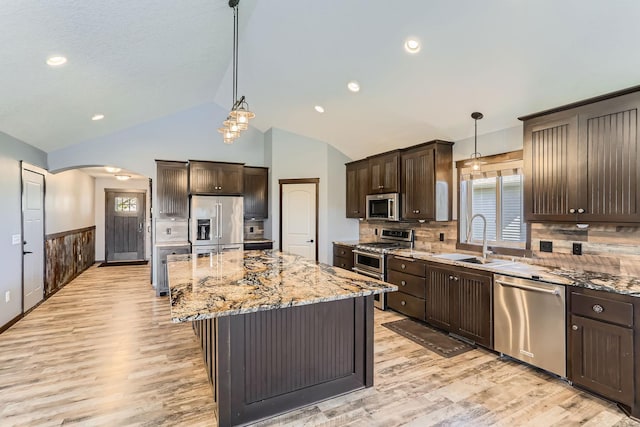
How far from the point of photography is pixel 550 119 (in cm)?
298

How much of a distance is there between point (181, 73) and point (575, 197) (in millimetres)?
4569

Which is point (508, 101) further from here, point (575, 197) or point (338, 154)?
point (338, 154)

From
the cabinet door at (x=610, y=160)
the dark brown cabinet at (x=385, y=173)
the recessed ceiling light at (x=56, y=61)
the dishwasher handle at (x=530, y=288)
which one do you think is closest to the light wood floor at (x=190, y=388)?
the dishwasher handle at (x=530, y=288)

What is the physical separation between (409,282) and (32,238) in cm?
547

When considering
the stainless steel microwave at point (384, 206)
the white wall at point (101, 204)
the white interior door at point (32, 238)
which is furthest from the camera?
the white wall at point (101, 204)

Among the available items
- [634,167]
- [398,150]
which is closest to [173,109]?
Answer: [398,150]

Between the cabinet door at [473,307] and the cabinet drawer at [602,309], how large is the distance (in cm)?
73

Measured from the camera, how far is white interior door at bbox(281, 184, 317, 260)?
6.15m

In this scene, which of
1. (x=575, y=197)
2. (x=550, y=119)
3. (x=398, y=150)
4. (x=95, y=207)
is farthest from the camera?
(x=95, y=207)

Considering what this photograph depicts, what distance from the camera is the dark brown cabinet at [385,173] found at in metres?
4.82

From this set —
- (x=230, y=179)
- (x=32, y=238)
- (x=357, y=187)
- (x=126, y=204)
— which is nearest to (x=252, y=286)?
(x=357, y=187)

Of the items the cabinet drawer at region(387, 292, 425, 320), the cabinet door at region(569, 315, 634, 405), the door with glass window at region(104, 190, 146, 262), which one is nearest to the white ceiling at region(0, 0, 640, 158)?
the cabinet door at region(569, 315, 634, 405)

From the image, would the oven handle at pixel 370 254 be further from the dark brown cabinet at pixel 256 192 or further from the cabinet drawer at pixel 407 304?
the dark brown cabinet at pixel 256 192

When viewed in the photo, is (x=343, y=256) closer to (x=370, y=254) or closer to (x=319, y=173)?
(x=370, y=254)
